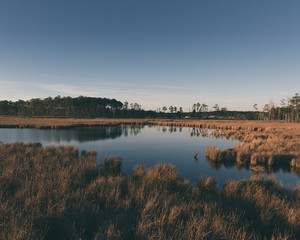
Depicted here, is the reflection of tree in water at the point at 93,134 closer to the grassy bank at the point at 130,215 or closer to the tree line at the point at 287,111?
the grassy bank at the point at 130,215

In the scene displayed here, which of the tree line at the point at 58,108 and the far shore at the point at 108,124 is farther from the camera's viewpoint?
the tree line at the point at 58,108

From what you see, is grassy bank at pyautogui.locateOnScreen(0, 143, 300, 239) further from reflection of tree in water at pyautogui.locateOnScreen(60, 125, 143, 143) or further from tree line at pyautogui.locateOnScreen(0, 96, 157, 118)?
tree line at pyautogui.locateOnScreen(0, 96, 157, 118)

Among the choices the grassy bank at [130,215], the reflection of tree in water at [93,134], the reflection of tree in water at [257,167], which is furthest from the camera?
the reflection of tree in water at [93,134]

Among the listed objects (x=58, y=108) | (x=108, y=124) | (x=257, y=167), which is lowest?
(x=257, y=167)

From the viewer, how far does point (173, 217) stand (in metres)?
3.58

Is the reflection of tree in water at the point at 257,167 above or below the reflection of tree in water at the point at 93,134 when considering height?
below

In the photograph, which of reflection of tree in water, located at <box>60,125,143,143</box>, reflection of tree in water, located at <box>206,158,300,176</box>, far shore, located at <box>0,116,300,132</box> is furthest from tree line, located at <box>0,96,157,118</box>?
reflection of tree in water, located at <box>206,158,300,176</box>

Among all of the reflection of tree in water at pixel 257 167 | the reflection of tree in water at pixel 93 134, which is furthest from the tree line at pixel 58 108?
the reflection of tree in water at pixel 257 167

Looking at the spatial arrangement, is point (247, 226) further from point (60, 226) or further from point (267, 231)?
point (60, 226)

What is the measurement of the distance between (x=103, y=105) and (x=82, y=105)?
15707 millimetres

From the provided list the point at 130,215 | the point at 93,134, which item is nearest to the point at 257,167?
the point at 130,215

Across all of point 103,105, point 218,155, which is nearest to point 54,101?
point 103,105

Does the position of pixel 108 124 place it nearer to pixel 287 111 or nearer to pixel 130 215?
pixel 130 215


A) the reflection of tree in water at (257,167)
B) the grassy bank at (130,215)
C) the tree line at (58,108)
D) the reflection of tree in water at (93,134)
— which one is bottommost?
the reflection of tree in water at (257,167)
